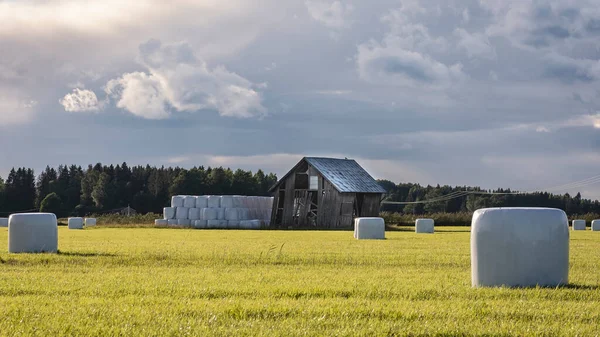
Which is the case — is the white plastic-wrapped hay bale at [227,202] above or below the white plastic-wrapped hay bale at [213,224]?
above

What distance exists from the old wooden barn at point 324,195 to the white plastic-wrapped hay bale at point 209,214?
498 centimetres

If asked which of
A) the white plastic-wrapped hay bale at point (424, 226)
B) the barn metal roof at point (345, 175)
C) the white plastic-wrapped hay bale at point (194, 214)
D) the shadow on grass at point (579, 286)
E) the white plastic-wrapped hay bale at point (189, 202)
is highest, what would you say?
the barn metal roof at point (345, 175)

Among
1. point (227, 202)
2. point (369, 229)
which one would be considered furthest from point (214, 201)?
point (369, 229)

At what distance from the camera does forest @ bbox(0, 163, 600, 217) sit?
108 m

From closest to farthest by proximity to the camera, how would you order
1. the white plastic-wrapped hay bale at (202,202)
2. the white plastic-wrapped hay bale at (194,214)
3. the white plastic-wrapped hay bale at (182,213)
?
A: 1. the white plastic-wrapped hay bale at (194,214)
2. the white plastic-wrapped hay bale at (182,213)
3. the white plastic-wrapped hay bale at (202,202)

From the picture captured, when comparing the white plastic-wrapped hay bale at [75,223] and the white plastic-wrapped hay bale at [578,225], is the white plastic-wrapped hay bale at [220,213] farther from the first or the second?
the white plastic-wrapped hay bale at [578,225]

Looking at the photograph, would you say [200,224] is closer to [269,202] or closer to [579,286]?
[269,202]

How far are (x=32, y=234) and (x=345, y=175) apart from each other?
43191 mm

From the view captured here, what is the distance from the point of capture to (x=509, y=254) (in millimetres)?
11141

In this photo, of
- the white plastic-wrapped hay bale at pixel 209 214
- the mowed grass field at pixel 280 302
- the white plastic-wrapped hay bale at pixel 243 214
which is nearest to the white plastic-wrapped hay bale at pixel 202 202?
the white plastic-wrapped hay bale at pixel 209 214

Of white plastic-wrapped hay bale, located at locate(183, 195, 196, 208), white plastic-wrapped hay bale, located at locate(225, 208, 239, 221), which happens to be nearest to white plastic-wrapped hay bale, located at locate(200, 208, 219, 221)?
white plastic-wrapped hay bale, located at locate(225, 208, 239, 221)

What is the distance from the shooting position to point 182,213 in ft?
202

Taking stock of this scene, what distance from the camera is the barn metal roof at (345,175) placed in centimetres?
5884

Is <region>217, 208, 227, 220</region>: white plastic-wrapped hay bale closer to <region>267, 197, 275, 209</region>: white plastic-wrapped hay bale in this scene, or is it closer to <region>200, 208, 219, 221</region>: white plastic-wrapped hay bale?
<region>200, 208, 219, 221</region>: white plastic-wrapped hay bale
